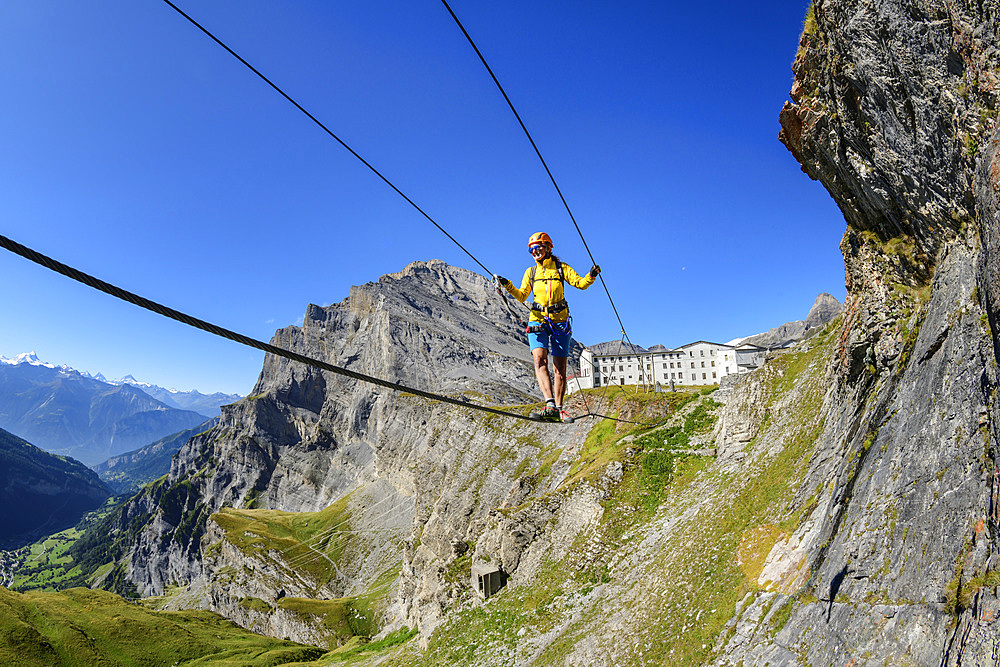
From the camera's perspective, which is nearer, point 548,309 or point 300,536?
point 548,309

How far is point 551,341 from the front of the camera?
13312 mm

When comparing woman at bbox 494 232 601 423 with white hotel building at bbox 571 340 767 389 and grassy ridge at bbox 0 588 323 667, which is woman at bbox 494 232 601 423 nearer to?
grassy ridge at bbox 0 588 323 667

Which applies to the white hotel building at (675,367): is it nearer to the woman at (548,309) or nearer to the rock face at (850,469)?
the rock face at (850,469)

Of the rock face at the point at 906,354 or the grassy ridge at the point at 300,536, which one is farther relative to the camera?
the grassy ridge at the point at 300,536

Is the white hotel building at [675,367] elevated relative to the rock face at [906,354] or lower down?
elevated

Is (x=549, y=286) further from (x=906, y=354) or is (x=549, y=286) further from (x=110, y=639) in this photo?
(x=110, y=639)

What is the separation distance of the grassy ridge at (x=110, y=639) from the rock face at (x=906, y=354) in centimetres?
8329

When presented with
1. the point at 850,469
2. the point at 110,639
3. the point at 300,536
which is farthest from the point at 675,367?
the point at 110,639

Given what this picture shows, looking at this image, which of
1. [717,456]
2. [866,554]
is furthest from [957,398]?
[717,456]

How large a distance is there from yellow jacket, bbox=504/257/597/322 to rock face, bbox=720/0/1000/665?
25.4ft

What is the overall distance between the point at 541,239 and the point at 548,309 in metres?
1.84

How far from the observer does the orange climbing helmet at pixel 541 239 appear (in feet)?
43.8

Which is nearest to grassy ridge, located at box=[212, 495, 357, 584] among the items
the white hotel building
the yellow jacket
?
the white hotel building

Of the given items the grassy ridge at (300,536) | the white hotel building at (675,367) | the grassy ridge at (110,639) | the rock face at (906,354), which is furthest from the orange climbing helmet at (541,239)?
the grassy ridge at (300,536)
